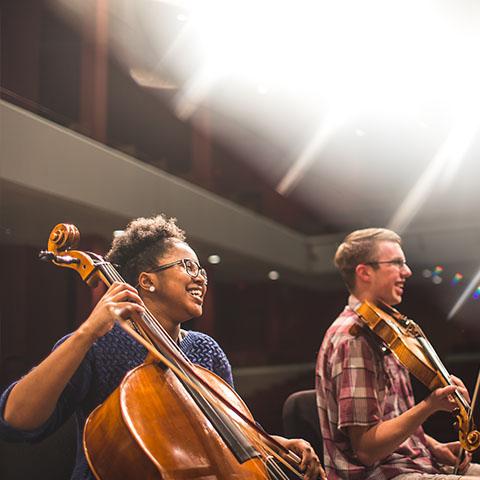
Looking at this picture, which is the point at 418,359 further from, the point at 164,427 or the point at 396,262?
the point at 164,427

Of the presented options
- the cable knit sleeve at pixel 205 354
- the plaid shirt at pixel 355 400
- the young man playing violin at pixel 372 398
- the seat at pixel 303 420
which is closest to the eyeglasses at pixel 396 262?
the young man playing violin at pixel 372 398

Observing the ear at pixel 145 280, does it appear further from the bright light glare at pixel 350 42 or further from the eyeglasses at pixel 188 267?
the bright light glare at pixel 350 42

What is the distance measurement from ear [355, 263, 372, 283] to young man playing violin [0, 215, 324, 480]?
2.27 ft

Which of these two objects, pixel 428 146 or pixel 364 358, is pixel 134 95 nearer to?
pixel 428 146

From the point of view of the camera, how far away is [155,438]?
4.39 feet

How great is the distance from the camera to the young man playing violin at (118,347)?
1412 mm

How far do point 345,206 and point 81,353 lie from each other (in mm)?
7249

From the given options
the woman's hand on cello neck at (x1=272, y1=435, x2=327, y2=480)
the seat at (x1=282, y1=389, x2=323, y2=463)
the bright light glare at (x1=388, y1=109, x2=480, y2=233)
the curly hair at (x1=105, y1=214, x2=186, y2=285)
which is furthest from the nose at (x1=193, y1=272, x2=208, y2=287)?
the bright light glare at (x1=388, y1=109, x2=480, y2=233)

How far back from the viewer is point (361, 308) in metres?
2.11

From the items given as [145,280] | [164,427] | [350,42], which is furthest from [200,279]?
[350,42]

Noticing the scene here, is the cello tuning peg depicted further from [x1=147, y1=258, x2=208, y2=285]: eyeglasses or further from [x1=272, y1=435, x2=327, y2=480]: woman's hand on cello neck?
[x1=272, y1=435, x2=327, y2=480]: woman's hand on cello neck

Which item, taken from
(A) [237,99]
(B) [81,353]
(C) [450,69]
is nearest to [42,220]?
(A) [237,99]

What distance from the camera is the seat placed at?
7.41ft

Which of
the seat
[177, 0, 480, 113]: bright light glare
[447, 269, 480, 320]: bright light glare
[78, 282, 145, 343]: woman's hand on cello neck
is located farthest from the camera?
[447, 269, 480, 320]: bright light glare
